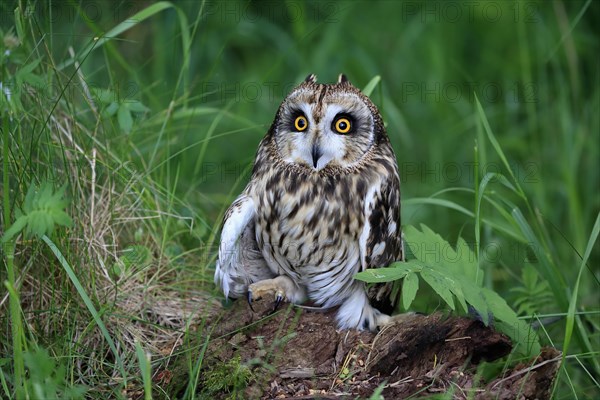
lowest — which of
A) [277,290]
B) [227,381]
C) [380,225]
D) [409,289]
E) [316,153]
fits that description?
[227,381]

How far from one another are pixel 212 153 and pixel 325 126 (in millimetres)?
3066

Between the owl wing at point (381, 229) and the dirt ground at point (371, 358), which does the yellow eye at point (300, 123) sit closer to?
the owl wing at point (381, 229)

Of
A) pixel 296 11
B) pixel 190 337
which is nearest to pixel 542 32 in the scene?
pixel 296 11

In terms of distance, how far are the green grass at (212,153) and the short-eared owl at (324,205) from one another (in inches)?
14.3

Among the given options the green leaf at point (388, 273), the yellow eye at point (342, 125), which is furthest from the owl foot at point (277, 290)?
the yellow eye at point (342, 125)

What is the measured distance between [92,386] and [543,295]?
2.03 meters

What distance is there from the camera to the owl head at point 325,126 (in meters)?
3.34

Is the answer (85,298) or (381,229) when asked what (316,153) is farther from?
(85,298)

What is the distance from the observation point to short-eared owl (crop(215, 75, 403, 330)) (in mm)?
3404

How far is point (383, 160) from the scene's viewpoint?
11.7 ft

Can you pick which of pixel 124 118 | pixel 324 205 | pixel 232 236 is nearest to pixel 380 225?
pixel 324 205

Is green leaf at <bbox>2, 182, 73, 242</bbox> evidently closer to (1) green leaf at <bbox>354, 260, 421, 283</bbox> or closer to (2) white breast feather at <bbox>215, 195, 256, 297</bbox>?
(2) white breast feather at <bbox>215, 195, 256, 297</bbox>

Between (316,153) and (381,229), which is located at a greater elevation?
(316,153)

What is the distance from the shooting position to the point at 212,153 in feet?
20.7
